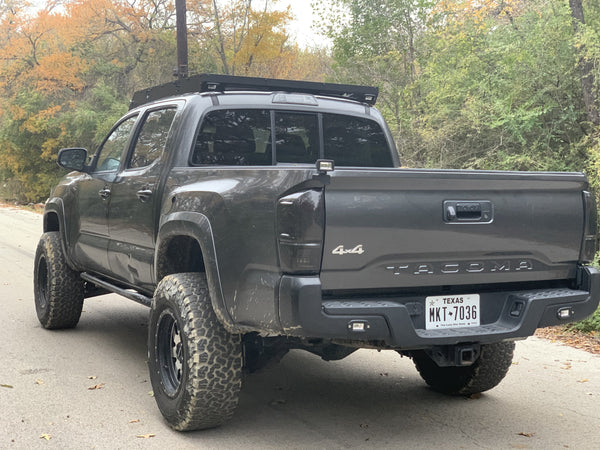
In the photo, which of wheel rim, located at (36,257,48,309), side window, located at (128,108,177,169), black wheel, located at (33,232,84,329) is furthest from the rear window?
wheel rim, located at (36,257,48,309)

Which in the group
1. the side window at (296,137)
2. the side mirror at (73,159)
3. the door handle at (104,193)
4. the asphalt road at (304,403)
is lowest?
the asphalt road at (304,403)

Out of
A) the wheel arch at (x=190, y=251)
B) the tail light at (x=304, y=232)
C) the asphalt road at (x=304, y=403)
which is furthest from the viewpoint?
the asphalt road at (x=304, y=403)

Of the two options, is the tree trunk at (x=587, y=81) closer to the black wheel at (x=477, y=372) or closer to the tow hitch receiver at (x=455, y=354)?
the black wheel at (x=477, y=372)

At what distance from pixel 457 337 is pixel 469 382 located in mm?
1345

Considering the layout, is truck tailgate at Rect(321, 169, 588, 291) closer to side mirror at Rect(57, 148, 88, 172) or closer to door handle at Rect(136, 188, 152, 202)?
door handle at Rect(136, 188, 152, 202)

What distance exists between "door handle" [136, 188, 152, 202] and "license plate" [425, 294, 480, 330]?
85.3 inches

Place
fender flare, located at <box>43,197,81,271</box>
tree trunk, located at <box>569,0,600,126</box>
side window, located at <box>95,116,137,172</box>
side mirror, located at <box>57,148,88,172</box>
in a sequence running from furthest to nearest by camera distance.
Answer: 1. tree trunk, located at <box>569,0,600,126</box>
2. fender flare, located at <box>43,197,81,271</box>
3. side mirror, located at <box>57,148,88,172</box>
4. side window, located at <box>95,116,137,172</box>

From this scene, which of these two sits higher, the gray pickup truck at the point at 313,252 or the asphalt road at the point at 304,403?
the gray pickup truck at the point at 313,252

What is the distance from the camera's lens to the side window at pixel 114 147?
239 inches

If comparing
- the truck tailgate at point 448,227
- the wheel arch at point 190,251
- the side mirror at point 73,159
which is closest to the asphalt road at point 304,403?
the wheel arch at point 190,251

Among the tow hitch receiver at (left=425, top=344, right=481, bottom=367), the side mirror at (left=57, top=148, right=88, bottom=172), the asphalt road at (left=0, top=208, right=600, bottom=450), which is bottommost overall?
the asphalt road at (left=0, top=208, right=600, bottom=450)

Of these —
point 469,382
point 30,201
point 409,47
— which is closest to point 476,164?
point 409,47

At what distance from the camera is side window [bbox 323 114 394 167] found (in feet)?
18.4

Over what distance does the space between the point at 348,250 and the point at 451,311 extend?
75 centimetres
